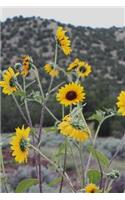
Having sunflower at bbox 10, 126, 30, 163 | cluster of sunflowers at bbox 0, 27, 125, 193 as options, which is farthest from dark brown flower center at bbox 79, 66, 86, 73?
sunflower at bbox 10, 126, 30, 163

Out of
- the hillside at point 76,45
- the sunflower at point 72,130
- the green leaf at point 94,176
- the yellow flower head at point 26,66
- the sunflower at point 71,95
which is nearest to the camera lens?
the sunflower at point 72,130

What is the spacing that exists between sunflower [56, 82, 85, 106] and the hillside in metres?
17.7

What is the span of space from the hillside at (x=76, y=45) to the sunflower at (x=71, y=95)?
58.2 ft

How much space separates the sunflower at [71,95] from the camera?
213cm

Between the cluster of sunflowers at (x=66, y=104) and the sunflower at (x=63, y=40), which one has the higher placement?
the sunflower at (x=63, y=40)

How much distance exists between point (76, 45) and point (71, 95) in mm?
20245

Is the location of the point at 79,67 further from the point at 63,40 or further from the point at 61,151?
the point at 61,151

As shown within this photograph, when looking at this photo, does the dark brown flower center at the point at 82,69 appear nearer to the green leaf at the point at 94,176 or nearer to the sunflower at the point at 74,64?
the sunflower at the point at 74,64

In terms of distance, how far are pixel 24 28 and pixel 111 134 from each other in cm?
1119

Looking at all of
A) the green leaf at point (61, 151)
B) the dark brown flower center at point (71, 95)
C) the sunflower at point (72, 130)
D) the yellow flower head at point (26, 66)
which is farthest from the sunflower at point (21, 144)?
the yellow flower head at point (26, 66)

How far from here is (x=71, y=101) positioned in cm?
214
